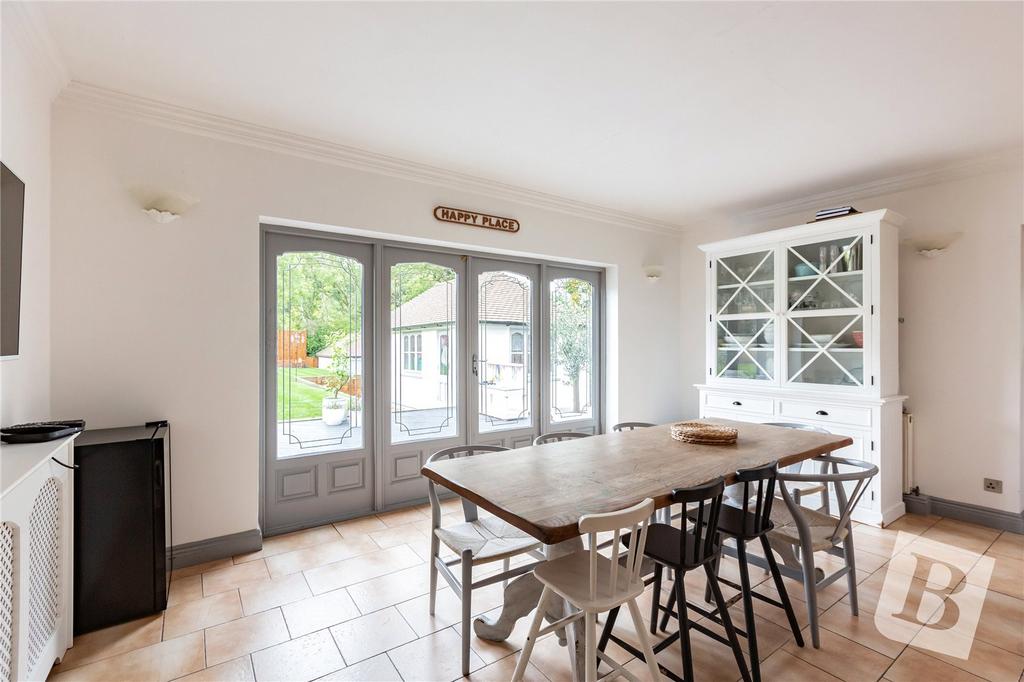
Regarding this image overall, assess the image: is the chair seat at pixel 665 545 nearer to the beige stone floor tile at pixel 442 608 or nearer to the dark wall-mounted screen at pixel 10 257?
Result: the beige stone floor tile at pixel 442 608

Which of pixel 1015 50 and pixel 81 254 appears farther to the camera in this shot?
pixel 81 254

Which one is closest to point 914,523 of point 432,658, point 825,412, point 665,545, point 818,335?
point 825,412

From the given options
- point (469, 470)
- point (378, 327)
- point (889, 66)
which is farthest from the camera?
point (378, 327)

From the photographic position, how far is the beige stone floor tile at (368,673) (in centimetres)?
190

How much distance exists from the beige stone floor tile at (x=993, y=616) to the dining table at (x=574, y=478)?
884mm

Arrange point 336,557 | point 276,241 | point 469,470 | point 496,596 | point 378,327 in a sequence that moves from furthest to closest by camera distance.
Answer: point 378,327
point 276,241
point 336,557
point 496,596
point 469,470

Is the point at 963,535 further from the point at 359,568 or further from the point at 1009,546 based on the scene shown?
the point at 359,568

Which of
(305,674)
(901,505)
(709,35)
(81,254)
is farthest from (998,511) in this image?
(81,254)

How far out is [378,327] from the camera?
3689 mm

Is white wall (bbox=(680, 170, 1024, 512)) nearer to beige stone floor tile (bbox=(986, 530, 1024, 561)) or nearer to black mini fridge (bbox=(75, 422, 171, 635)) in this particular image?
beige stone floor tile (bbox=(986, 530, 1024, 561))

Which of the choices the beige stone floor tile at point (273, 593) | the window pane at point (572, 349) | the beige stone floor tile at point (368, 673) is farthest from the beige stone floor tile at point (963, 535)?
the beige stone floor tile at point (273, 593)

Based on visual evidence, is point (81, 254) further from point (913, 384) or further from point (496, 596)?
point (913, 384)

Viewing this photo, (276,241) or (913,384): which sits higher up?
(276,241)

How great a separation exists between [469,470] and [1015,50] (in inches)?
121
